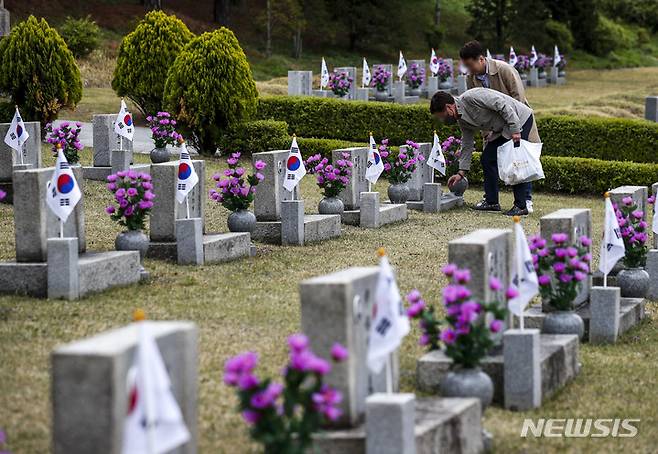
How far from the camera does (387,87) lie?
3347 cm

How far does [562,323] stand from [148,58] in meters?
14.8

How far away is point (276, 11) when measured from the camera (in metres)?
44.5

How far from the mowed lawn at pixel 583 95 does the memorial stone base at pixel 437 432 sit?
1961 cm

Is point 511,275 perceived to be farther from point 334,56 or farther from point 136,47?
point 334,56

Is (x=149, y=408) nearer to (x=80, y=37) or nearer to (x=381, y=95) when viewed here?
(x=381, y=95)

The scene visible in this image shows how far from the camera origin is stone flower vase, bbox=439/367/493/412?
7.52 metres

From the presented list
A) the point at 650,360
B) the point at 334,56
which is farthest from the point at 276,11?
the point at 650,360

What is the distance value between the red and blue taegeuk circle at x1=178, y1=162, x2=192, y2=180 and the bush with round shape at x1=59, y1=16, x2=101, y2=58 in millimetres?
21564

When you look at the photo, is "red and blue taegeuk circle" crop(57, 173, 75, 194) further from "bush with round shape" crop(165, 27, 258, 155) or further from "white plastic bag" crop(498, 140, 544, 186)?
"bush with round shape" crop(165, 27, 258, 155)

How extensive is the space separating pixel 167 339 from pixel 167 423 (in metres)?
0.47

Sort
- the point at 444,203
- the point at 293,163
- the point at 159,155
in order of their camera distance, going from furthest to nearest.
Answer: the point at 159,155
the point at 444,203
the point at 293,163

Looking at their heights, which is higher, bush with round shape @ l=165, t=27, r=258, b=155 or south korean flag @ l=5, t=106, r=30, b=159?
bush with round shape @ l=165, t=27, r=258, b=155

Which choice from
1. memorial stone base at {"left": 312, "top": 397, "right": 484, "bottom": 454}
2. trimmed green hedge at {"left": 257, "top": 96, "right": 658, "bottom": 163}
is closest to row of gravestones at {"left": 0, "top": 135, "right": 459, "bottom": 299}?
memorial stone base at {"left": 312, "top": 397, "right": 484, "bottom": 454}

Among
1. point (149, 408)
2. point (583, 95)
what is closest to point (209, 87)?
point (149, 408)
